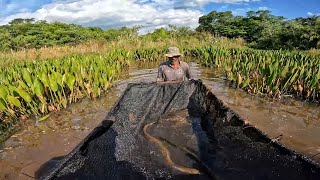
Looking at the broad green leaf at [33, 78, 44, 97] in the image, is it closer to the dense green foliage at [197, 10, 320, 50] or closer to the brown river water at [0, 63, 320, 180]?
the brown river water at [0, 63, 320, 180]

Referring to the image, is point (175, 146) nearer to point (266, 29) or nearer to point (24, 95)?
point (24, 95)

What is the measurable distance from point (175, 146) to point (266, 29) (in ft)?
72.4

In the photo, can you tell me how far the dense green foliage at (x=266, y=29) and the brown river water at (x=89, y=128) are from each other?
11.2 metres

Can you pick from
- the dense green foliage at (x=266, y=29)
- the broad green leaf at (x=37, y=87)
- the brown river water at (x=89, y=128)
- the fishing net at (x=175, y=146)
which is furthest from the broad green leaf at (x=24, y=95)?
the dense green foliage at (x=266, y=29)

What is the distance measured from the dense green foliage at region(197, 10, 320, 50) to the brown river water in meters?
11.2

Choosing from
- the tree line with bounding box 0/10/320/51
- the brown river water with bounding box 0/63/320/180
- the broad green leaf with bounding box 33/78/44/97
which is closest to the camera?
the brown river water with bounding box 0/63/320/180

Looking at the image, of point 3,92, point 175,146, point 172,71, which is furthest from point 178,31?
point 175,146

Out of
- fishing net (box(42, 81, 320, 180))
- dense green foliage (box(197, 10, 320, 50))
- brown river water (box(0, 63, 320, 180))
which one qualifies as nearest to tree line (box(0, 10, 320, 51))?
dense green foliage (box(197, 10, 320, 50))

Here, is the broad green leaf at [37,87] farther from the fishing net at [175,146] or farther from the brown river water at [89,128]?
the fishing net at [175,146]

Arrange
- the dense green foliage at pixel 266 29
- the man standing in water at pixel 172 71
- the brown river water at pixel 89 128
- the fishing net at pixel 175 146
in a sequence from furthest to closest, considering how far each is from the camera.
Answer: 1. the dense green foliage at pixel 266 29
2. the man standing in water at pixel 172 71
3. the brown river water at pixel 89 128
4. the fishing net at pixel 175 146

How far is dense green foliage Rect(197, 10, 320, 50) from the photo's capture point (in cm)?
1700

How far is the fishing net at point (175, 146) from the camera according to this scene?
258 centimetres

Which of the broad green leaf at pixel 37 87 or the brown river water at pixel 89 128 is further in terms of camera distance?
the broad green leaf at pixel 37 87

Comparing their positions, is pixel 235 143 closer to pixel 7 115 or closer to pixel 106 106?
pixel 106 106
